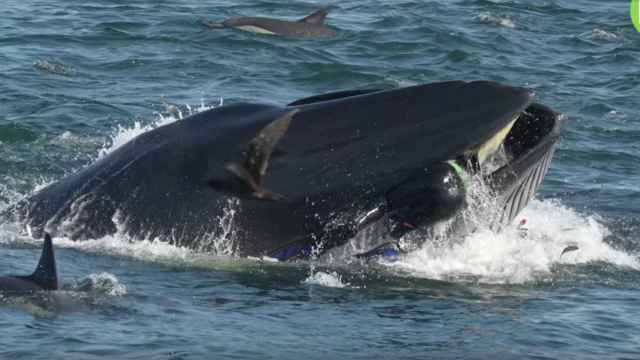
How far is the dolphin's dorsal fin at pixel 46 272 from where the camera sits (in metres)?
9.80

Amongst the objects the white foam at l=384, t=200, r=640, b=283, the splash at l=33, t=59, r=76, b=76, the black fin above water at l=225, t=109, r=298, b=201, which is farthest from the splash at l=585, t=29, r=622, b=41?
the black fin above water at l=225, t=109, r=298, b=201

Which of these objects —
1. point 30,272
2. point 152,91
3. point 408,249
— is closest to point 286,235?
point 408,249

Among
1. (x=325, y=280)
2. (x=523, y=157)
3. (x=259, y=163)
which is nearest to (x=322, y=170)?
(x=259, y=163)

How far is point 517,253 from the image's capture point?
1264cm

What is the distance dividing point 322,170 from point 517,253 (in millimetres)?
2604

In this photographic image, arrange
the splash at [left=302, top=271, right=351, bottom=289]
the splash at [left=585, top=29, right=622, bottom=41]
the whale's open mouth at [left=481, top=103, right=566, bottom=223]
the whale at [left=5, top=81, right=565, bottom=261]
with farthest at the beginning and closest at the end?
the splash at [left=585, top=29, right=622, bottom=41] < the splash at [left=302, top=271, right=351, bottom=289] < the whale's open mouth at [left=481, top=103, right=566, bottom=223] < the whale at [left=5, top=81, right=565, bottom=261]

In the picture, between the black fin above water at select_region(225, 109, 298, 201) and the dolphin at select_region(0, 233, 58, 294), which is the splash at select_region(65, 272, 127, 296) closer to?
the dolphin at select_region(0, 233, 58, 294)

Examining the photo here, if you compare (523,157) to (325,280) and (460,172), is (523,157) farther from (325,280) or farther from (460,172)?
(325,280)

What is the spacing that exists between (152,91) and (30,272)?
12.2m

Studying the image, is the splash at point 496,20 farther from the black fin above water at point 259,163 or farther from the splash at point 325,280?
the black fin above water at point 259,163

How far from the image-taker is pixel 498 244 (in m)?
12.1

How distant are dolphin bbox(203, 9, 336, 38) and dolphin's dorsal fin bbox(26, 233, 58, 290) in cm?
1877

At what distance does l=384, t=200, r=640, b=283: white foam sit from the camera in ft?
38.2

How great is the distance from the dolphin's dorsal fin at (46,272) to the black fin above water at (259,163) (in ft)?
4.32
